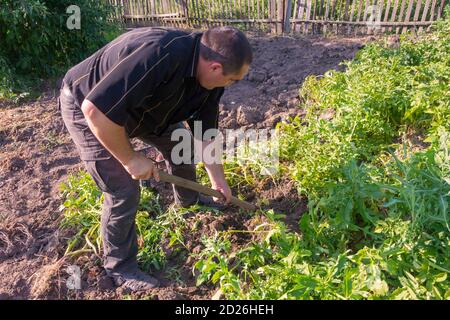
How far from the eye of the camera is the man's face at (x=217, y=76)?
7.32 ft

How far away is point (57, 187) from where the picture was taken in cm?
377

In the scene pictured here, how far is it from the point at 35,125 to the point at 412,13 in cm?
596

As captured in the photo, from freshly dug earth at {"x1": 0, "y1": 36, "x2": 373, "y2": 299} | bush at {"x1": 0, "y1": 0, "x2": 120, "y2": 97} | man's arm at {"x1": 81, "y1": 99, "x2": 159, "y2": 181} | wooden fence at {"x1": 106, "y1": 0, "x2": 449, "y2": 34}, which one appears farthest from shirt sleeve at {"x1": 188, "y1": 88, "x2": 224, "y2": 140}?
wooden fence at {"x1": 106, "y1": 0, "x2": 449, "y2": 34}

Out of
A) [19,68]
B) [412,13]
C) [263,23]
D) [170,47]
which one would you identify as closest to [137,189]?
[170,47]

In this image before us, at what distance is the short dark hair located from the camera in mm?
2164

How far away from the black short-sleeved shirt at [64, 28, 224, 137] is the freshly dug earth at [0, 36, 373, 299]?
103 centimetres

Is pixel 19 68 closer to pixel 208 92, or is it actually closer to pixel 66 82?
pixel 66 82

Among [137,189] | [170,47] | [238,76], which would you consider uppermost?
[170,47]

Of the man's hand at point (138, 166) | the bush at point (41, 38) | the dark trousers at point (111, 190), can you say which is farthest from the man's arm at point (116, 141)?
the bush at point (41, 38)

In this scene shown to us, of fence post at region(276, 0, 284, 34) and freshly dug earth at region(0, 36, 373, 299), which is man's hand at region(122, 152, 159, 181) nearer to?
freshly dug earth at region(0, 36, 373, 299)

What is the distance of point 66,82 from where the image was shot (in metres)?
2.50

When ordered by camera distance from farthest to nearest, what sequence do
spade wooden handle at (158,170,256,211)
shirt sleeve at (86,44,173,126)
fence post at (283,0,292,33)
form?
fence post at (283,0,292,33) < spade wooden handle at (158,170,256,211) < shirt sleeve at (86,44,173,126)

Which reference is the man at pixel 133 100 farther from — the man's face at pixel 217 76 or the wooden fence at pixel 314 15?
the wooden fence at pixel 314 15

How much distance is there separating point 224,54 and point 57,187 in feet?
7.55
